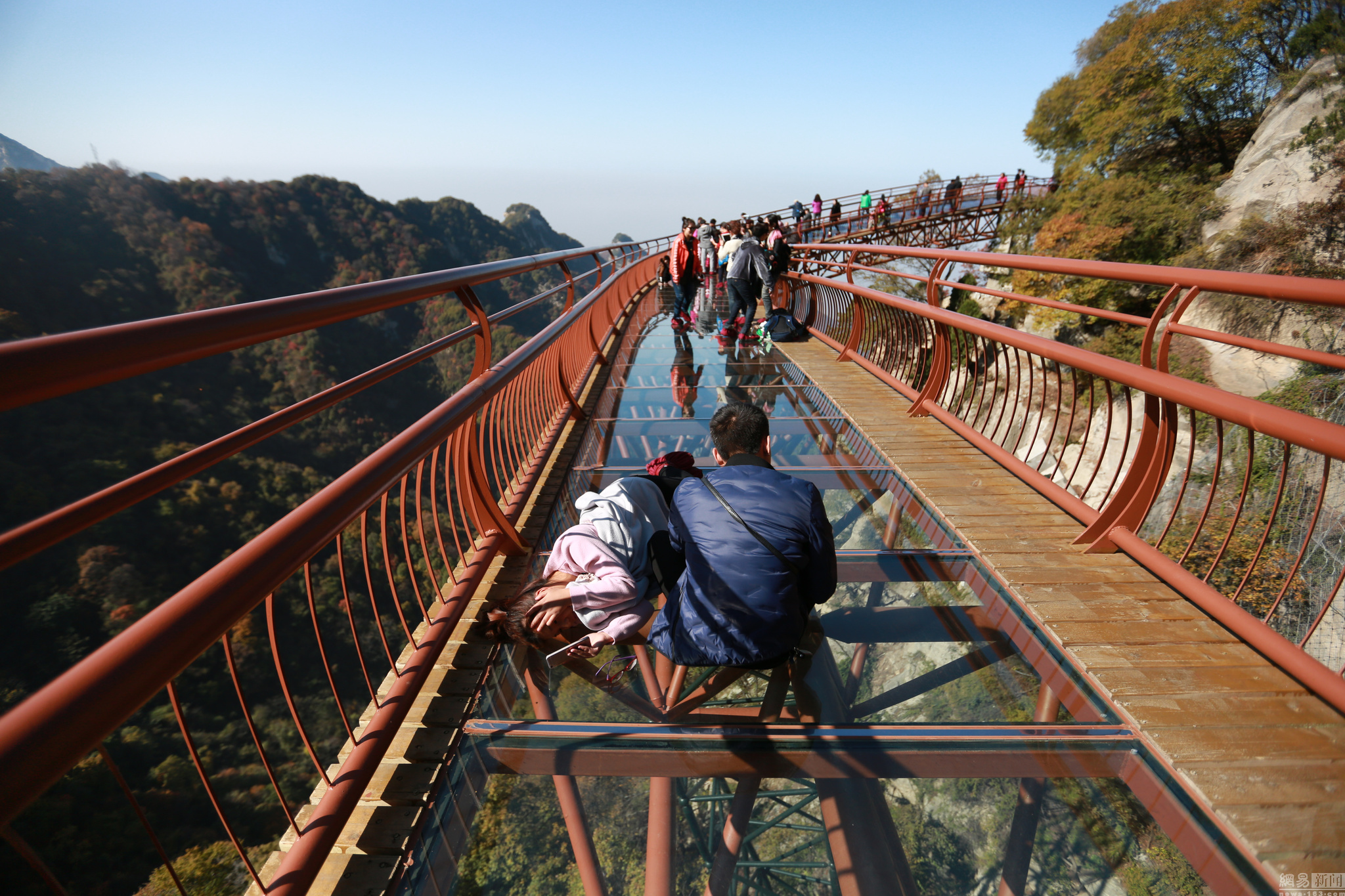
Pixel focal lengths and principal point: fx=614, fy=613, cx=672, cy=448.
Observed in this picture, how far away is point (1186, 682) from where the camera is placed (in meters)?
2.14

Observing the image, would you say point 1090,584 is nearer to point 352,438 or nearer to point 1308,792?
point 1308,792

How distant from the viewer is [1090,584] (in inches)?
107

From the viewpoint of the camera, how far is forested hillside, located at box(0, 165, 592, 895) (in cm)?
2164

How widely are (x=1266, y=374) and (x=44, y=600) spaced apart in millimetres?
41606

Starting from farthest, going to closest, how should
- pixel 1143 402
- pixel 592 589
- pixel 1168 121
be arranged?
pixel 1168 121 → pixel 1143 402 → pixel 592 589

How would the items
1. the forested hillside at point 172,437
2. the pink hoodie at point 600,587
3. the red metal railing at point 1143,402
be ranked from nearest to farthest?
the red metal railing at point 1143,402 → the pink hoodie at point 600,587 → the forested hillside at point 172,437

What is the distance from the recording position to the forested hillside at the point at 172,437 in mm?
21641

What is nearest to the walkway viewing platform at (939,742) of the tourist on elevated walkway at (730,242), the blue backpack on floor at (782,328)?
the blue backpack on floor at (782,328)

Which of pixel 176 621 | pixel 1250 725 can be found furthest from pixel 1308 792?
pixel 176 621

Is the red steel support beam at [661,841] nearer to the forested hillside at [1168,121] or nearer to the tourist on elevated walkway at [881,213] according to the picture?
the forested hillside at [1168,121]

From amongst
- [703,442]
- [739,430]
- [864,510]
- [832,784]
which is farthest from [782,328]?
[832,784]

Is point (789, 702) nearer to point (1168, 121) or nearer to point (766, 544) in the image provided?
point (766, 544)

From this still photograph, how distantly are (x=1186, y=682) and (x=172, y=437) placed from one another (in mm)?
44573

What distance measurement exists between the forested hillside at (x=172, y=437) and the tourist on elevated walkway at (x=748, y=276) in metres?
6.69
